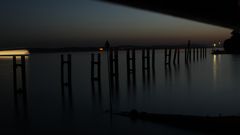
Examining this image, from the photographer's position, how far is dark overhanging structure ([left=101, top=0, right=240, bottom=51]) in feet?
5.40

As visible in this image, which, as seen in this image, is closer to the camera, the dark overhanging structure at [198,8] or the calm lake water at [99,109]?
the dark overhanging structure at [198,8]

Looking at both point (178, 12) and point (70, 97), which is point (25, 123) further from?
point (178, 12)

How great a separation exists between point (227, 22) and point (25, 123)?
558cm

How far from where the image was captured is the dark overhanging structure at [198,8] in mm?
1646

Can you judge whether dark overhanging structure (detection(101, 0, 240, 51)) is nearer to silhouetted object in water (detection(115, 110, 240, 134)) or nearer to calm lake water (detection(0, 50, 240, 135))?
silhouetted object in water (detection(115, 110, 240, 134))

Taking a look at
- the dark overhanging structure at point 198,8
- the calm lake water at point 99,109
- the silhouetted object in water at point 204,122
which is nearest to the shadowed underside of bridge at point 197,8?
the dark overhanging structure at point 198,8

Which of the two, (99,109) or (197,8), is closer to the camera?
(197,8)

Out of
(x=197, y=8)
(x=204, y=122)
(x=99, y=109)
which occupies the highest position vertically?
(x=197, y=8)

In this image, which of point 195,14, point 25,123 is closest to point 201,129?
point 195,14

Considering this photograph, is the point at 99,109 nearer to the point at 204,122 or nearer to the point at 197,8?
the point at 204,122

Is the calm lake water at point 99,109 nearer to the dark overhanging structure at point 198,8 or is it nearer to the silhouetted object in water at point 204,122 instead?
the silhouetted object in water at point 204,122

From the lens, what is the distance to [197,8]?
2092 millimetres

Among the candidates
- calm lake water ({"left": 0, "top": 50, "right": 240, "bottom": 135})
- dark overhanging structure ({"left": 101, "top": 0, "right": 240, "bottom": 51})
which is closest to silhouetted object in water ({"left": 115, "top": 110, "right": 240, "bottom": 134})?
calm lake water ({"left": 0, "top": 50, "right": 240, "bottom": 135})

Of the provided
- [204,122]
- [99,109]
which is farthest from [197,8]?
[99,109]
